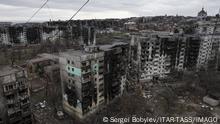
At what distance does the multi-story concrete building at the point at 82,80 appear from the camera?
17.0 meters

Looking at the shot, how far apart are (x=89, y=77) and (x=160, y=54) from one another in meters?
14.8

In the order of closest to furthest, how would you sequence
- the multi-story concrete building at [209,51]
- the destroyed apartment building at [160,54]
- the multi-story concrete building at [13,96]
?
the multi-story concrete building at [13,96] < the destroyed apartment building at [160,54] < the multi-story concrete building at [209,51]

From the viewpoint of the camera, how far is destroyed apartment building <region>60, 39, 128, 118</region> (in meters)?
17.2

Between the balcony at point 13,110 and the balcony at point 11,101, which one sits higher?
the balcony at point 11,101

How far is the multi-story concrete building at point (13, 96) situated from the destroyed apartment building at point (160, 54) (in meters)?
17.6

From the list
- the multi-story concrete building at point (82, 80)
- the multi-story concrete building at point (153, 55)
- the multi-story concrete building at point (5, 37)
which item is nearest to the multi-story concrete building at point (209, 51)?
the multi-story concrete building at point (153, 55)

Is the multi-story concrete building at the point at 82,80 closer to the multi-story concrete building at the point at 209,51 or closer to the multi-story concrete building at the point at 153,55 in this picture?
the multi-story concrete building at the point at 153,55

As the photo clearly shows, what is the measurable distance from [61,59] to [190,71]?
23.0 m

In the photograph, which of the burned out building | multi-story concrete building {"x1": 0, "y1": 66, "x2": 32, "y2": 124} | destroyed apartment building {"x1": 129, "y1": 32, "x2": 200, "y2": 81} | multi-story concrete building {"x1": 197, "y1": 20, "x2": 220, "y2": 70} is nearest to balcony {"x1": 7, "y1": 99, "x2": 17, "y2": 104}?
multi-story concrete building {"x1": 0, "y1": 66, "x2": 32, "y2": 124}

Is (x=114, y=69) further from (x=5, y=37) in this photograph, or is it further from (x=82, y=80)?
(x=5, y=37)

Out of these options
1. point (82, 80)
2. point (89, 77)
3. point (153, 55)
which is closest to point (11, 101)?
point (82, 80)

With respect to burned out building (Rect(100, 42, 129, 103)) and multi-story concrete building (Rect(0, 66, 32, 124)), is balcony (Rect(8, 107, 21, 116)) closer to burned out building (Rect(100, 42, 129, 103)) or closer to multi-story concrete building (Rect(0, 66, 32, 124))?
multi-story concrete building (Rect(0, 66, 32, 124))

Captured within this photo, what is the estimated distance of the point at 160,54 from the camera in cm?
2825

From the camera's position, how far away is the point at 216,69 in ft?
105
